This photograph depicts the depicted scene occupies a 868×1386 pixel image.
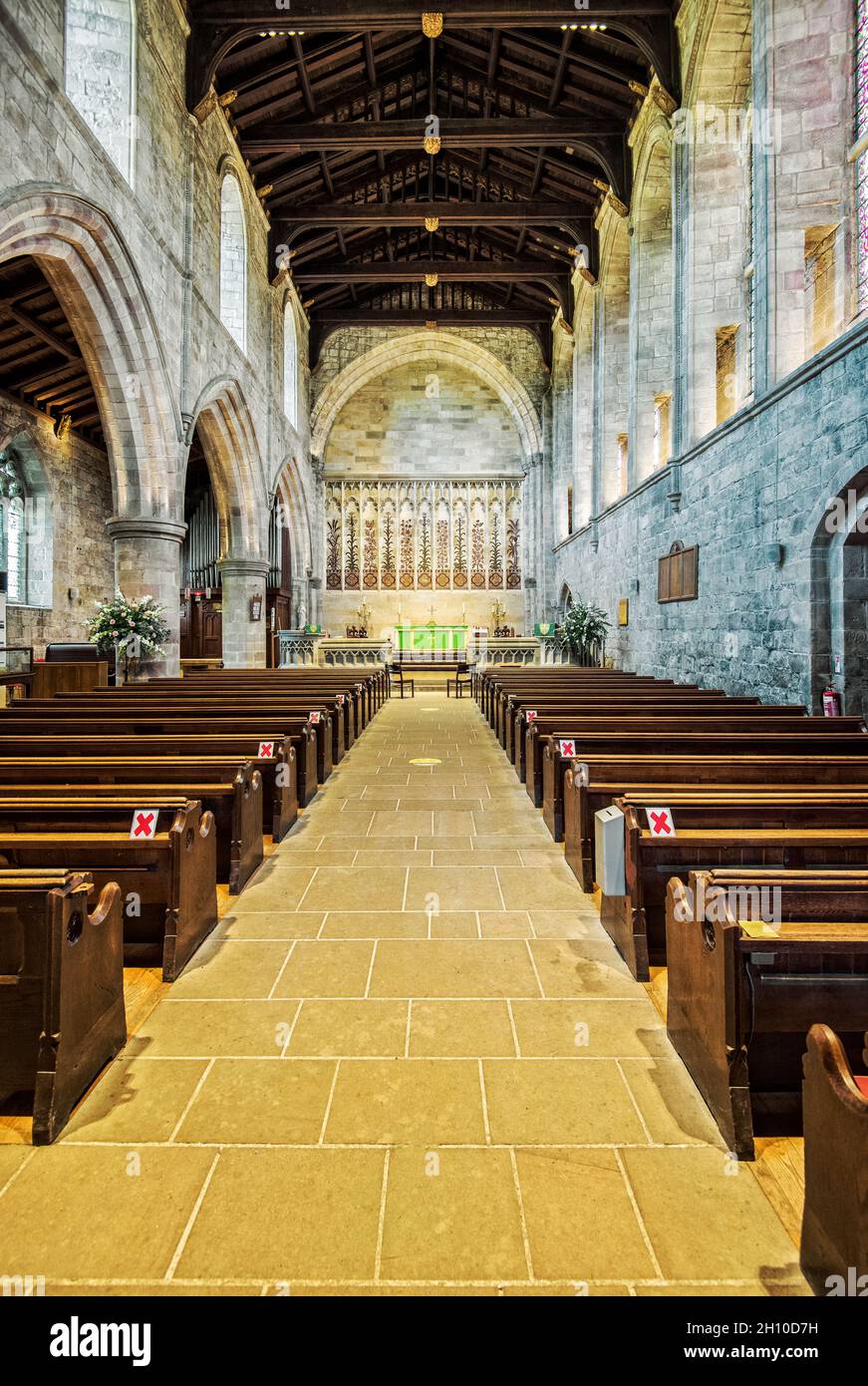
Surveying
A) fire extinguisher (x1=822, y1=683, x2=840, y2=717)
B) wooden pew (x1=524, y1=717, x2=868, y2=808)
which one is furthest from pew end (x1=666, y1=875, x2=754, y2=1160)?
fire extinguisher (x1=822, y1=683, x2=840, y2=717)

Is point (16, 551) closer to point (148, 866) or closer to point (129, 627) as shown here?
point (129, 627)

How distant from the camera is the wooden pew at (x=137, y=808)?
9.48 feet

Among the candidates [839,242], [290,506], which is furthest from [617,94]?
[290,506]

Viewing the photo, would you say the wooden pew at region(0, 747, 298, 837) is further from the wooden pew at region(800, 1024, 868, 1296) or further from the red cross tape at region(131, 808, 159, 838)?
the wooden pew at region(800, 1024, 868, 1296)

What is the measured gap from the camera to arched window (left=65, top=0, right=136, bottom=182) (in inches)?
329

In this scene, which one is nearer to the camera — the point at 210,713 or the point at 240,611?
the point at 210,713

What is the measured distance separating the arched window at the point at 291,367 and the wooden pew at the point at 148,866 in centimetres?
1704

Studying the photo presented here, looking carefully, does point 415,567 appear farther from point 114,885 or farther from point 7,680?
point 114,885

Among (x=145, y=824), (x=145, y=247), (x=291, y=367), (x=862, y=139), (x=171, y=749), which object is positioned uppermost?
(x=291, y=367)

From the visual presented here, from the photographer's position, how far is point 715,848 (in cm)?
260

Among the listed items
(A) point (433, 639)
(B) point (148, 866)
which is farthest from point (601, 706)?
(A) point (433, 639)

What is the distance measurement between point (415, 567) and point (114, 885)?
808 inches

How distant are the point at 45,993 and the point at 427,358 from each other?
22.6 m

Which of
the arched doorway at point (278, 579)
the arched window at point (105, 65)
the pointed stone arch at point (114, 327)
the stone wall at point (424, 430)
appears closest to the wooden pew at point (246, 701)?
the pointed stone arch at point (114, 327)
